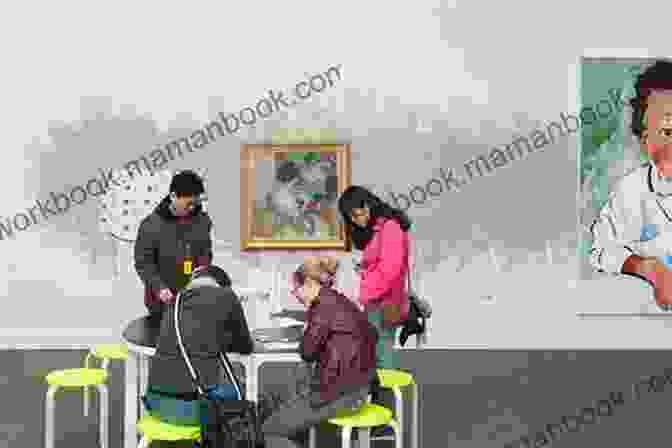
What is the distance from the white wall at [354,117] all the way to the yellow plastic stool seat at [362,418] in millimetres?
3496

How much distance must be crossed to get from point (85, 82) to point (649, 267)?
182 inches

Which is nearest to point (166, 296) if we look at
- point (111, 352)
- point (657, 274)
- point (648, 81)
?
point (111, 352)

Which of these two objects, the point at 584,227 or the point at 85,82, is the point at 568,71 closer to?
the point at 584,227

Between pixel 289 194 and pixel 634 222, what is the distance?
2.71 meters

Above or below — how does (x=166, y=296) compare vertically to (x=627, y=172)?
below

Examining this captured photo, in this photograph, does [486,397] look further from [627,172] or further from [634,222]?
[627,172]

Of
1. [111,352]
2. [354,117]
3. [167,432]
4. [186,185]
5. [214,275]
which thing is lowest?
[167,432]

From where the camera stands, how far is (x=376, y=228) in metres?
5.57

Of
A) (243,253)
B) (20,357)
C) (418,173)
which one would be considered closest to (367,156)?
(418,173)

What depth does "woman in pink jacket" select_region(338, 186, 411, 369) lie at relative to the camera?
5.50m

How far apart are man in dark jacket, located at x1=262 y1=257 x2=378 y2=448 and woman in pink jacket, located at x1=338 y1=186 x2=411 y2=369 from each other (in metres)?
0.96

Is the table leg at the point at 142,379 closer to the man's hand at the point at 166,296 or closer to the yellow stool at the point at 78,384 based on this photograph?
the yellow stool at the point at 78,384

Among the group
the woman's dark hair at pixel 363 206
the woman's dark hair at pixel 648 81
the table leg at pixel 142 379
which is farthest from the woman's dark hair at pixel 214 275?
the woman's dark hair at pixel 648 81

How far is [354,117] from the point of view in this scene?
310 inches
